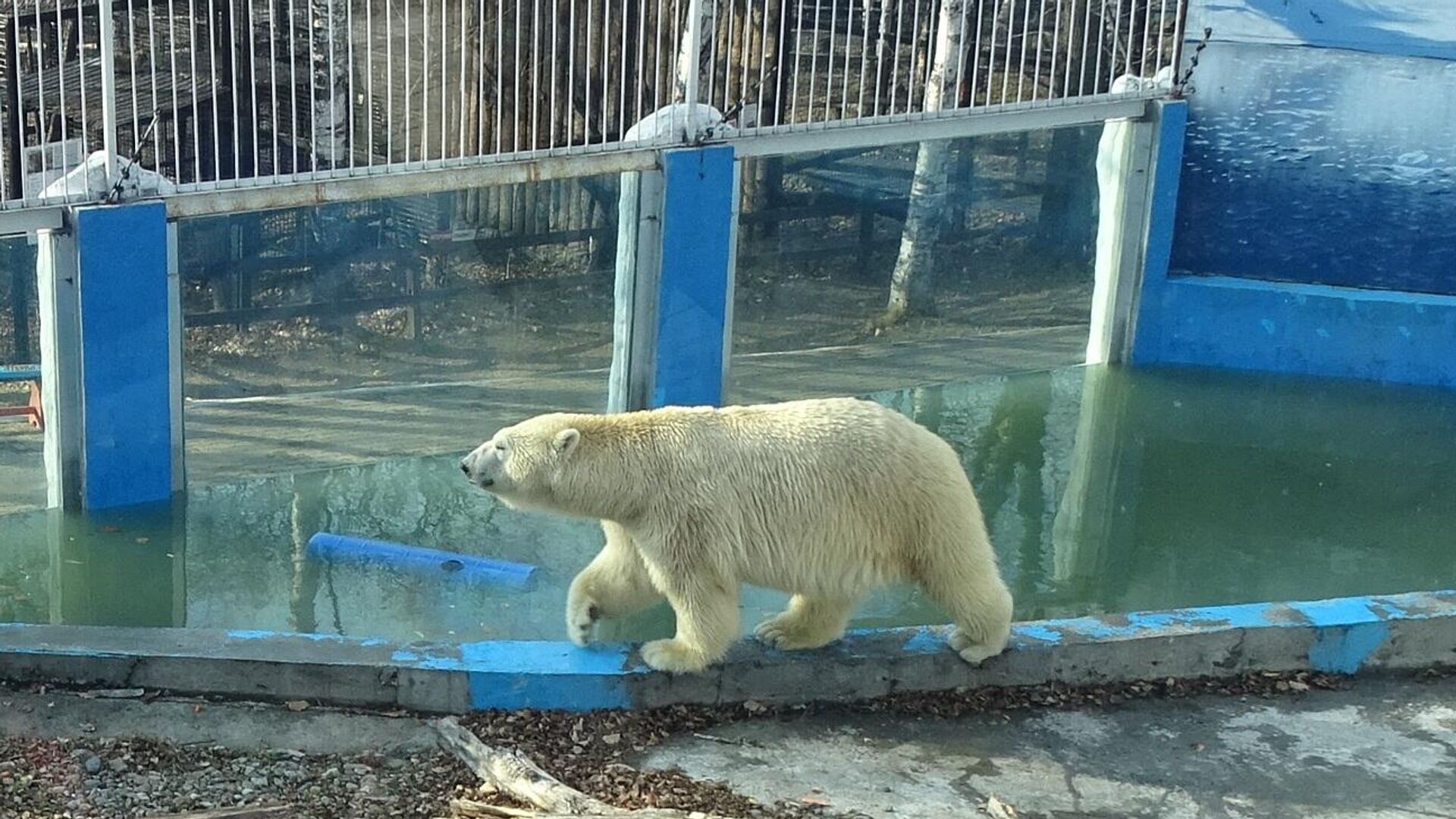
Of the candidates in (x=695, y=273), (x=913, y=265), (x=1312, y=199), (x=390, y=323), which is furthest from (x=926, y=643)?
(x=1312, y=199)

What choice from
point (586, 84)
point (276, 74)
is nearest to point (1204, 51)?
point (586, 84)

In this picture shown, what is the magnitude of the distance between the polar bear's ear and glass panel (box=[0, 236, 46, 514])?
2975 mm

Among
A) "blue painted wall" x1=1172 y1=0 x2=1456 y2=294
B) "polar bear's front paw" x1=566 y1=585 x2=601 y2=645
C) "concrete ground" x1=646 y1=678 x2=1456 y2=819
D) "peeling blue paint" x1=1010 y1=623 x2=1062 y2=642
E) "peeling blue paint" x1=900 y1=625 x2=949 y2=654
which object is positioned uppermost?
"blue painted wall" x1=1172 y1=0 x2=1456 y2=294

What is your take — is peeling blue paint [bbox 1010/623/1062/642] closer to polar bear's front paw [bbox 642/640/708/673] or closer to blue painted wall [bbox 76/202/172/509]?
polar bear's front paw [bbox 642/640/708/673]

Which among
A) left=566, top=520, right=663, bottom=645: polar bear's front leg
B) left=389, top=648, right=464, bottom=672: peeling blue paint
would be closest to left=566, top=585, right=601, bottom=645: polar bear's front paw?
left=566, top=520, right=663, bottom=645: polar bear's front leg

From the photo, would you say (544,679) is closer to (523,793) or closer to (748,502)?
(523,793)

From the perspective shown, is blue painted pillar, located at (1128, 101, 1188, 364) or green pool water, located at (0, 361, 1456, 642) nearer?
green pool water, located at (0, 361, 1456, 642)

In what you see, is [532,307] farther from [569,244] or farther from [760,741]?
[760,741]

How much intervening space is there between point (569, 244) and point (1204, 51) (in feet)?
13.2

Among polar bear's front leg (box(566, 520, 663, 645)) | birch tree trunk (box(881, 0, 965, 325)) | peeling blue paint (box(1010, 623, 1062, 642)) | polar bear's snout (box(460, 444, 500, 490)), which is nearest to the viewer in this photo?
polar bear's snout (box(460, 444, 500, 490))

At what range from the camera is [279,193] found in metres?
7.16

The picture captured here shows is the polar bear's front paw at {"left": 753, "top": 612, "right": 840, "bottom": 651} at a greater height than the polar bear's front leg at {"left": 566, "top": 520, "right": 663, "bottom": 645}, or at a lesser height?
lesser

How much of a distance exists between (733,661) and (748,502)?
52cm

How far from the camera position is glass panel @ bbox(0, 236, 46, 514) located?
272 inches
